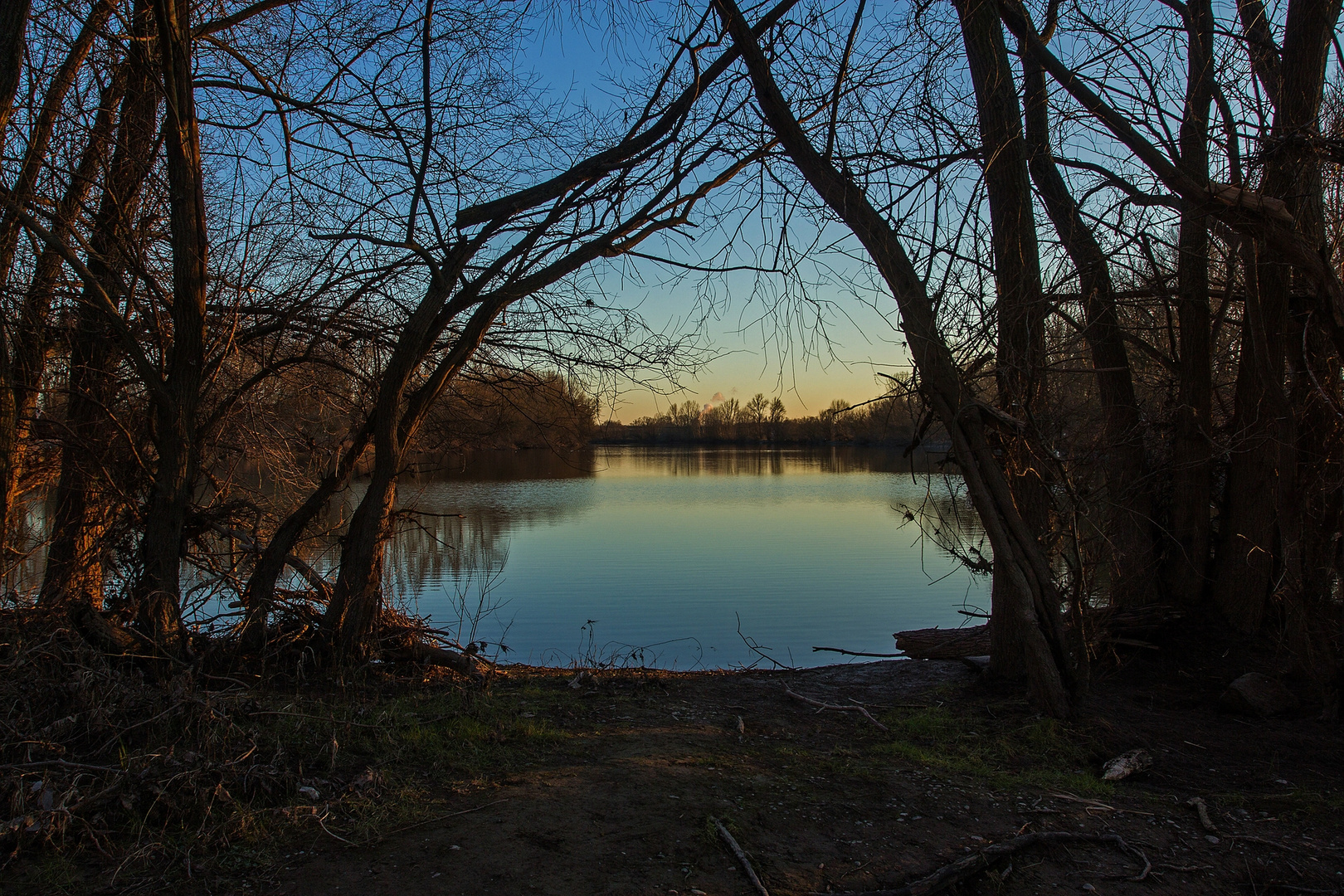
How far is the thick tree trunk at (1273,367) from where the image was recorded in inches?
217

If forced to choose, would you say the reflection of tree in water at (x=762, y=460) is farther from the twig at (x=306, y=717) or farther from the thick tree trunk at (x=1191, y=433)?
the twig at (x=306, y=717)

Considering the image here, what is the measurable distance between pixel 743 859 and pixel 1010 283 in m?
4.18

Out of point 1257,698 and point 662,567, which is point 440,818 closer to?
point 1257,698

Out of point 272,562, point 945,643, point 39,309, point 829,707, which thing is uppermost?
point 39,309

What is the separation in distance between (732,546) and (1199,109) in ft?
45.4

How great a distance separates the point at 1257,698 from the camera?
5762mm

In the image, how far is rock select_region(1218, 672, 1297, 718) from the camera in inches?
225

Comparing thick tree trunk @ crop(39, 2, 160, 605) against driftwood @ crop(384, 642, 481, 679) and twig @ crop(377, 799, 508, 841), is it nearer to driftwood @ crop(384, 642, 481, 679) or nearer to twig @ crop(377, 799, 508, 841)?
driftwood @ crop(384, 642, 481, 679)

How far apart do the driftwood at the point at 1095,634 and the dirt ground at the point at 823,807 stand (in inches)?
29.0

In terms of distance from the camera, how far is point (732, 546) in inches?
752

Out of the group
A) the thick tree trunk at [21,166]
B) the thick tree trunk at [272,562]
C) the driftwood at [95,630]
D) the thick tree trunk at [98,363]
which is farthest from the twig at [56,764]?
the thick tree trunk at [98,363]

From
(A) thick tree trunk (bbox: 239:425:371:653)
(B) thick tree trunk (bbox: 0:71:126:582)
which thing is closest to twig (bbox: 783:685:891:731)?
(A) thick tree trunk (bbox: 239:425:371:653)

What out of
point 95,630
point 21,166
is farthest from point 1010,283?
point 21,166

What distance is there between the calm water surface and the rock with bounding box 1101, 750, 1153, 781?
1.66 meters
